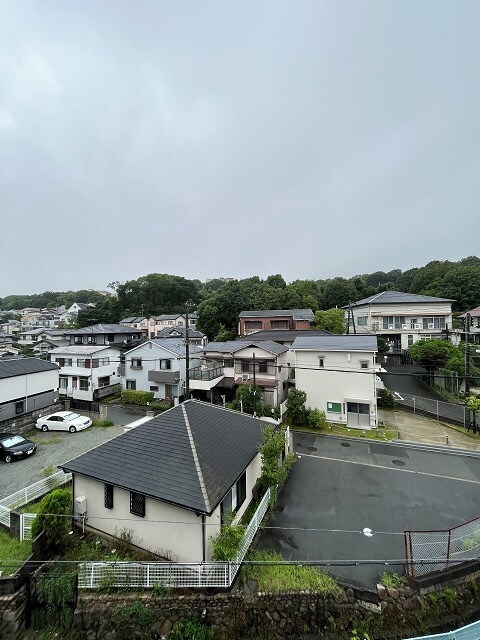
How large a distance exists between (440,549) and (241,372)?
15031 mm

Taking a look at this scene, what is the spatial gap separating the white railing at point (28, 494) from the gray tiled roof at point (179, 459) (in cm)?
269

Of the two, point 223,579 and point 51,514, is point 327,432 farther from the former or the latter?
point 51,514

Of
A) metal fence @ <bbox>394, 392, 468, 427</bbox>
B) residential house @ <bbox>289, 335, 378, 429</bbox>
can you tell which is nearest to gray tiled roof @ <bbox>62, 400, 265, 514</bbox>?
residential house @ <bbox>289, 335, 378, 429</bbox>

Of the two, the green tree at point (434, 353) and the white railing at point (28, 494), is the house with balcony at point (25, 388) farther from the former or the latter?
the green tree at point (434, 353)

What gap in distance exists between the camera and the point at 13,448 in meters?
13.4

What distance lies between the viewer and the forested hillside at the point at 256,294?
41.6 metres

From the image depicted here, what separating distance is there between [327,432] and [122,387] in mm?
18581

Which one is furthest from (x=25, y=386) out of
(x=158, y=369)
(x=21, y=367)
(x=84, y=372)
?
(x=158, y=369)

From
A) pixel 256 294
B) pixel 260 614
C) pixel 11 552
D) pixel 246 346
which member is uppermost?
pixel 256 294

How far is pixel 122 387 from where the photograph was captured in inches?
1006

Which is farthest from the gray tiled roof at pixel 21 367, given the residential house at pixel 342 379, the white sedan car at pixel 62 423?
the residential house at pixel 342 379

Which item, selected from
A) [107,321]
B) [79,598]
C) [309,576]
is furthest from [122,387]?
[107,321]

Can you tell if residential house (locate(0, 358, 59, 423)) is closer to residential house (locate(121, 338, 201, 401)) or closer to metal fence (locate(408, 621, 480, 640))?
residential house (locate(121, 338, 201, 401))

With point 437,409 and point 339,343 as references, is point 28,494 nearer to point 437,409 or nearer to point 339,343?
point 339,343
